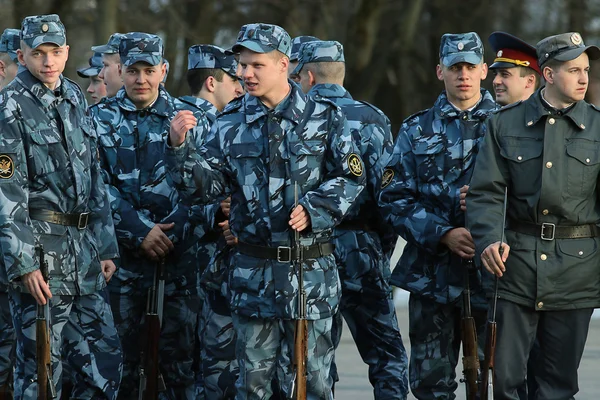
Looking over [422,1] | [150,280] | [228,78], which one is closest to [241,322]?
[150,280]

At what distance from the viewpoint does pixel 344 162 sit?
734 centimetres

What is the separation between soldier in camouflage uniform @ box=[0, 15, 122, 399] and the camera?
737 cm

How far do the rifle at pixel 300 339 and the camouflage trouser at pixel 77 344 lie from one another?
1304 millimetres

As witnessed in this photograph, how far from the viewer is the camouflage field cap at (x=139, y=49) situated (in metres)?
8.71

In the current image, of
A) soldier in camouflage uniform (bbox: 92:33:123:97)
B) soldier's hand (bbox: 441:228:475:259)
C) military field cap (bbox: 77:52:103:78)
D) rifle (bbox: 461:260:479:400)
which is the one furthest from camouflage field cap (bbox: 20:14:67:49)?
military field cap (bbox: 77:52:103:78)

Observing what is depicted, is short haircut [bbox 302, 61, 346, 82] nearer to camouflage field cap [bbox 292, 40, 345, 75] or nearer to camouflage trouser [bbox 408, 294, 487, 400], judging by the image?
camouflage field cap [bbox 292, 40, 345, 75]

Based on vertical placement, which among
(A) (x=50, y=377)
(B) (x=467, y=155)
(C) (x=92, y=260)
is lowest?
(A) (x=50, y=377)

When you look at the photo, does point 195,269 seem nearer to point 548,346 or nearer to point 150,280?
point 150,280

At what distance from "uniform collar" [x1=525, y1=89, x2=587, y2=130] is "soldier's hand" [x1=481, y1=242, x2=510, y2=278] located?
70 cm

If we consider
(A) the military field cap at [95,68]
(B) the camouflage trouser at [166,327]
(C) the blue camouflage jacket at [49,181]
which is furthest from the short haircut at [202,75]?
(A) the military field cap at [95,68]

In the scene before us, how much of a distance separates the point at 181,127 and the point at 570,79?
2.06 metres

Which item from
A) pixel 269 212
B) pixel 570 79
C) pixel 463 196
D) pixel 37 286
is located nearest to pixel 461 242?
pixel 463 196

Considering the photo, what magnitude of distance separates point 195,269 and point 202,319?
0.40 meters

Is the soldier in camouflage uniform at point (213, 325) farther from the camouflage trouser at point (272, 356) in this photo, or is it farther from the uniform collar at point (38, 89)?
the uniform collar at point (38, 89)
